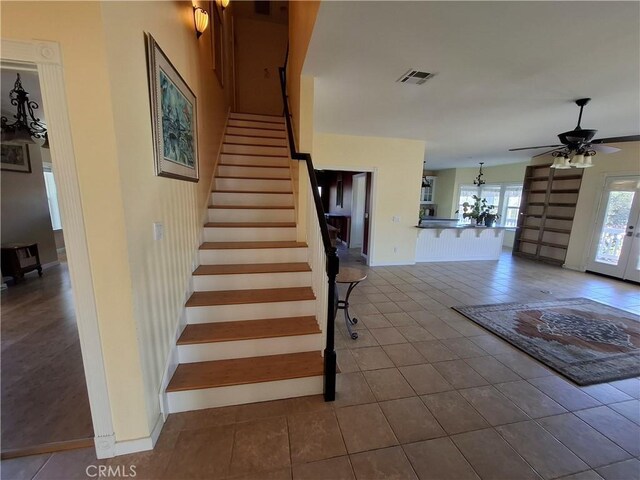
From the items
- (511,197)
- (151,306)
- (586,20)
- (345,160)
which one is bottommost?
(151,306)

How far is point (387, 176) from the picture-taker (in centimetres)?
550

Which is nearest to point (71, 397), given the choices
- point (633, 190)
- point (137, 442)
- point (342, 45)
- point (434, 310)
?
point (137, 442)

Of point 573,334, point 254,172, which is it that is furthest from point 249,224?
point 573,334

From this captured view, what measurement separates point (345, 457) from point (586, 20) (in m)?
3.08

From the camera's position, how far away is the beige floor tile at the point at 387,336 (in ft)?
8.83

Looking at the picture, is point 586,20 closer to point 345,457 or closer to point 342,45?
point 342,45

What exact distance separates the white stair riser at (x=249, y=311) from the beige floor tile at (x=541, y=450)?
1541 millimetres

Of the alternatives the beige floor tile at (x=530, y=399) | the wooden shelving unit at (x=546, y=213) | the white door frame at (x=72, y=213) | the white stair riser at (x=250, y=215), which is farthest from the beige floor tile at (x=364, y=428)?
the wooden shelving unit at (x=546, y=213)

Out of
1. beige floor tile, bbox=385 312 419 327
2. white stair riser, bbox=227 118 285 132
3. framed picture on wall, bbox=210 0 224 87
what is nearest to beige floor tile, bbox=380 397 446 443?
beige floor tile, bbox=385 312 419 327

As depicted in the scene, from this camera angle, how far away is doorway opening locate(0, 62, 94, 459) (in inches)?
62.8

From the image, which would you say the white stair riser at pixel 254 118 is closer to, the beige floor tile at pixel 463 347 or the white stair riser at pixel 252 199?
the white stair riser at pixel 252 199

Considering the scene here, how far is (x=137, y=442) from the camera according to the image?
1474mm

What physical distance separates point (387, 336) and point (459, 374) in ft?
2.41

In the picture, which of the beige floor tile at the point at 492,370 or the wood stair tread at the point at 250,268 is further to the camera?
the wood stair tread at the point at 250,268
